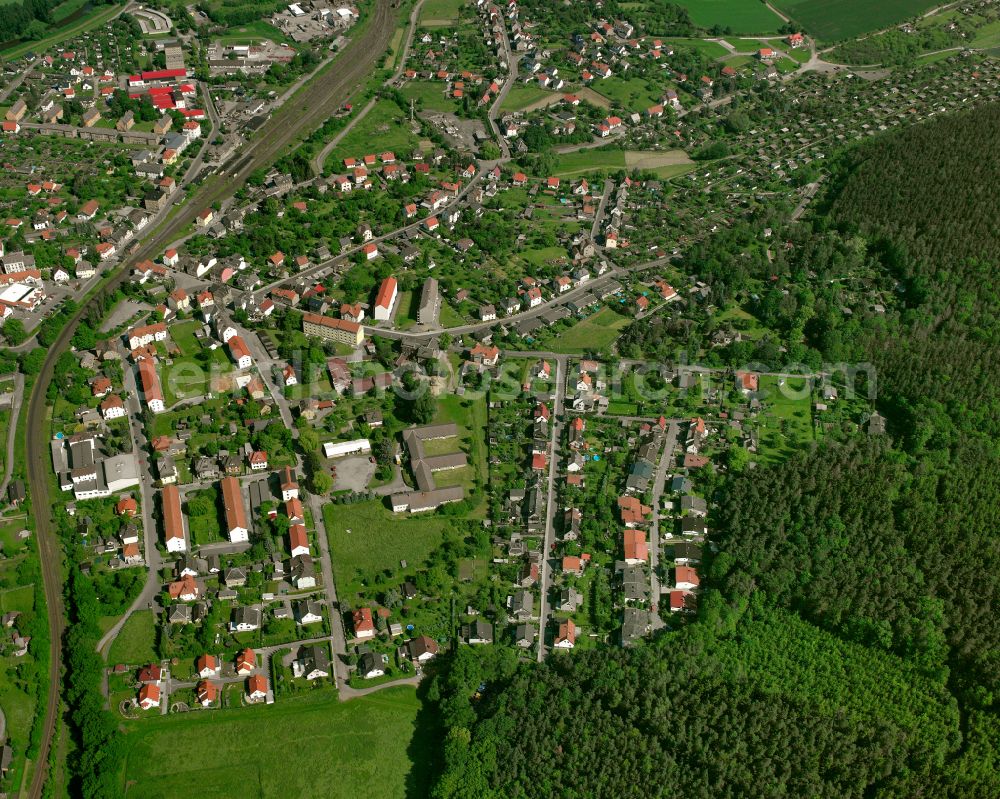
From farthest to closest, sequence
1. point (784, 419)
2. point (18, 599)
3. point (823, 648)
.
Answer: point (784, 419) → point (18, 599) → point (823, 648)

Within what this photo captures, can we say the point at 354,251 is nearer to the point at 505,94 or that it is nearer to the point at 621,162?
the point at 621,162

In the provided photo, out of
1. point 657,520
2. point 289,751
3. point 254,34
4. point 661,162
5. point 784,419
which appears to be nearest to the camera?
point 289,751

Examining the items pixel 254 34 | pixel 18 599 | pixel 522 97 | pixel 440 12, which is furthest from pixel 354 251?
pixel 440 12

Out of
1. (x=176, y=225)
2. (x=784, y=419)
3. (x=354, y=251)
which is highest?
(x=176, y=225)

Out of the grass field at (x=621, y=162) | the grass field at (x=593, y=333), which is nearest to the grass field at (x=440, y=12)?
the grass field at (x=621, y=162)

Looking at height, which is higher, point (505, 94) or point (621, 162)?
point (505, 94)

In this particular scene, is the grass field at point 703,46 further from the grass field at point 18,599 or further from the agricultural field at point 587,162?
the grass field at point 18,599
